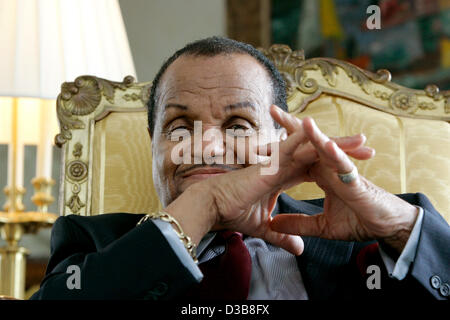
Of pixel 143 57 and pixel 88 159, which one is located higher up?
pixel 143 57

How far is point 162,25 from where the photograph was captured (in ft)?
14.3

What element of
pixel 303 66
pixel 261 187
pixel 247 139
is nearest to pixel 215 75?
pixel 247 139

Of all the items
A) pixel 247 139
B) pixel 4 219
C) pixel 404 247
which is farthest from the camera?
pixel 4 219

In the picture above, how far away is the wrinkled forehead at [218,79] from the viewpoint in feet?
4.67

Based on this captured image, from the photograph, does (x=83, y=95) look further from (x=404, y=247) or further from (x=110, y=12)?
(x=404, y=247)

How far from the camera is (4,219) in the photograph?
90.7 inches

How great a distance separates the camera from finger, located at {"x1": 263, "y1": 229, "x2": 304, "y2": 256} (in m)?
1.25

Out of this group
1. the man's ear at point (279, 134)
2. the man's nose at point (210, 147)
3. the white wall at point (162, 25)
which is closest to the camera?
the man's nose at point (210, 147)

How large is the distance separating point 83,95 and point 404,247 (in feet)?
3.76

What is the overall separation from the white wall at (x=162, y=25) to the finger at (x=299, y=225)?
3.16 m

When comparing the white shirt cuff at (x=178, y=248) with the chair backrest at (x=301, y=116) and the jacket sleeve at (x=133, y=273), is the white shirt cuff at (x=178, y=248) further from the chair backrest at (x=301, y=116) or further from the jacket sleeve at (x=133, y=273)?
the chair backrest at (x=301, y=116)

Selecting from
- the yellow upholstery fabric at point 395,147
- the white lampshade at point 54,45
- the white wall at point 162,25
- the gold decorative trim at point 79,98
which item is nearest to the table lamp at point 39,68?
the white lampshade at point 54,45

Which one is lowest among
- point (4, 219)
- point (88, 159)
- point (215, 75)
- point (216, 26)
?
point (4, 219)

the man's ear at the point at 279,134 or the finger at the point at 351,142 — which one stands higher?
the man's ear at the point at 279,134
